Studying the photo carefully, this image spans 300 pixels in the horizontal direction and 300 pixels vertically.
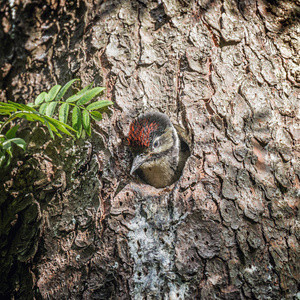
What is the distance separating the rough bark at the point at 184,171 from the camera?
1880 mm

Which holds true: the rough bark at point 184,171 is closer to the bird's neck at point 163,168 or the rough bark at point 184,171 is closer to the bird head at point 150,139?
the bird head at point 150,139

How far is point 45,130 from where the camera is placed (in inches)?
94.8

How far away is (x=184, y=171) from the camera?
2129mm

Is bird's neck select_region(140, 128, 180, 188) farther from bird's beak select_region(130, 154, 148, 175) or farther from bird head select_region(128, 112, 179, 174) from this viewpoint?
bird's beak select_region(130, 154, 148, 175)

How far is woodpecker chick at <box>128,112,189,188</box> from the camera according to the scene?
240 cm

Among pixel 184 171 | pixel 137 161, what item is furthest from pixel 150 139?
pixel 184 171

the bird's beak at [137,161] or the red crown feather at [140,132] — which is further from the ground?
the red crown feather at [140,132]

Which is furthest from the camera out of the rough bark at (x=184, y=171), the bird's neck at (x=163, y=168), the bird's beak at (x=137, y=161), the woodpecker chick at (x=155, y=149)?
the bird's neck at (x=163, y=168)

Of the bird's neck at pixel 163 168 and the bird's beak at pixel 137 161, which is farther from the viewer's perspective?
the bird's neck at pixel 163 168

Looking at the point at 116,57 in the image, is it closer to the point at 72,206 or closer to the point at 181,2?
the point at 181,2

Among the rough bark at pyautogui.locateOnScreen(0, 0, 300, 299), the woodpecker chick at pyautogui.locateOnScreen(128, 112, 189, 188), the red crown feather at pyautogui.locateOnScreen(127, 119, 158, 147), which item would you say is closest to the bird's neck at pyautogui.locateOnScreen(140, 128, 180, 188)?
the woodpecker chick at pyautogui.locateOnScreen(128, 112, 189, 188)

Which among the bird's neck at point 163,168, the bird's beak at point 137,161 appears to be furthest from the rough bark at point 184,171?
the bird's neck at point 163,168

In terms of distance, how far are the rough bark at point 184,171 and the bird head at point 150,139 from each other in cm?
11

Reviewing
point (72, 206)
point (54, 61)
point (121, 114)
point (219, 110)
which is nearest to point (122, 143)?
point (121, 114)
